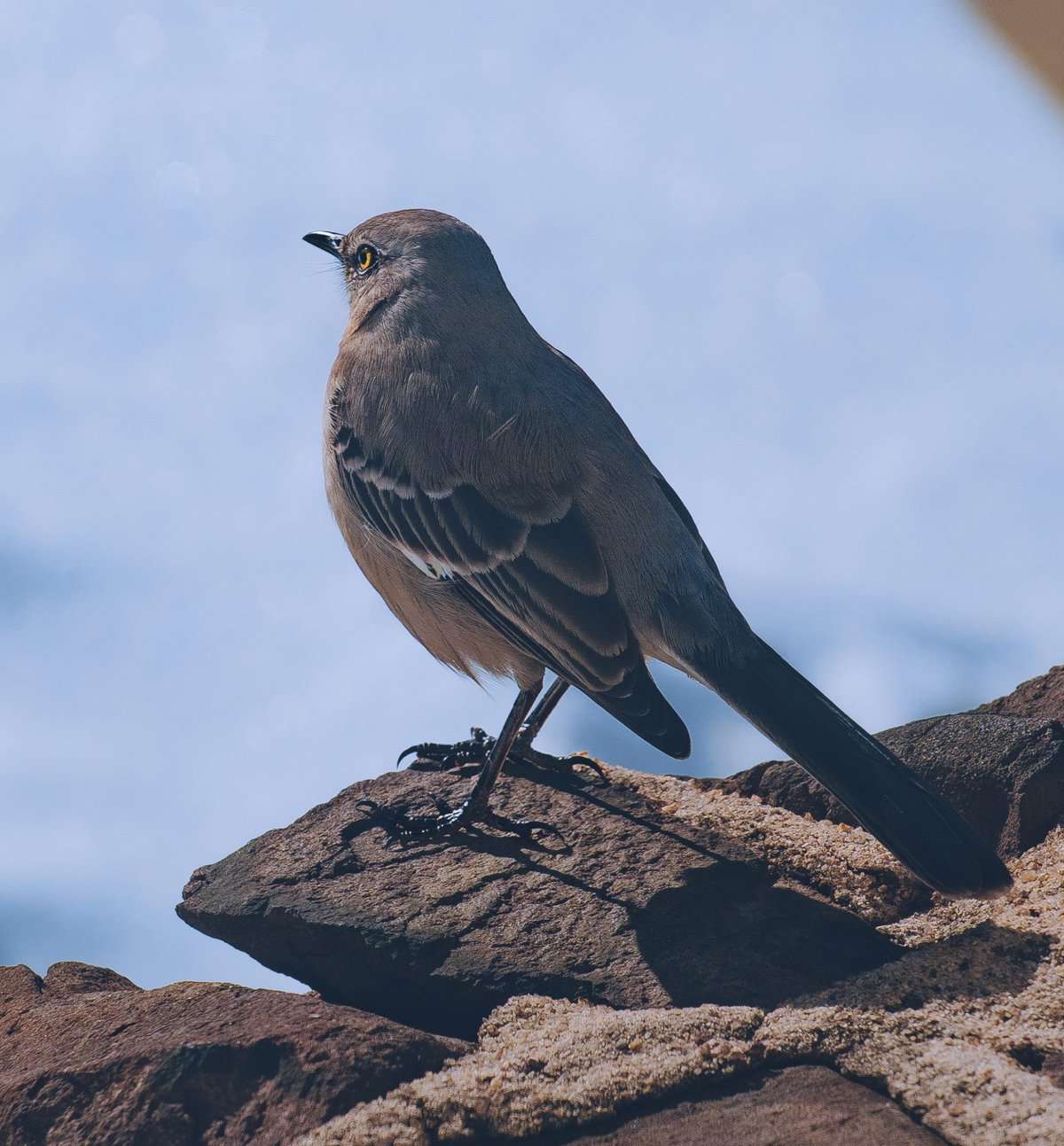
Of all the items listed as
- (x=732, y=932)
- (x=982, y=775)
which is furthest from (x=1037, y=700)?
(x=732, y=932)

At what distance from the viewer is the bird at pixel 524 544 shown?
4.22 meters

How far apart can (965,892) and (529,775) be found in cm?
205

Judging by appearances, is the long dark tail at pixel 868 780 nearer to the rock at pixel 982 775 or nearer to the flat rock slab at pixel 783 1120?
the rock at pixel 982 775

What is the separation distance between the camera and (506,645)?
4941 mm

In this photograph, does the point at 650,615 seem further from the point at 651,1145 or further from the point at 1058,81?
the point at 1058,81

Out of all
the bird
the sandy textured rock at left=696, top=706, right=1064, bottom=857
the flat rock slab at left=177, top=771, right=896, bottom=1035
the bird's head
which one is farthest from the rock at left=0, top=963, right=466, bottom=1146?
the bird's head

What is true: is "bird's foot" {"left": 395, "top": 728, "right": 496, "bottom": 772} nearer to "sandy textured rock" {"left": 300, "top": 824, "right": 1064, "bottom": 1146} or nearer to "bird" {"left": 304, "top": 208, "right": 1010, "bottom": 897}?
"bird" {"left": 304, "top": 208, "right": 1010, "bottom": 897}

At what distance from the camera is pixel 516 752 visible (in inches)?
221

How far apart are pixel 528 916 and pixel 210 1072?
121 centimetres

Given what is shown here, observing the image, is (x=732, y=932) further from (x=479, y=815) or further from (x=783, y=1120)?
(x=479, y=815)

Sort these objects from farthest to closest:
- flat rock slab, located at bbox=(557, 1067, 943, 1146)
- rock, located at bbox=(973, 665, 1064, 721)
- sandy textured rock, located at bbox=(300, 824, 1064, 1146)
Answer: rock, located at bbox=(973, 665, 1064, 721)
sandy textured rock, located at bbox=(300, 824, 1064, 1146)
flat rock slab, located at bbox=(557, 1067, 943, 1146)

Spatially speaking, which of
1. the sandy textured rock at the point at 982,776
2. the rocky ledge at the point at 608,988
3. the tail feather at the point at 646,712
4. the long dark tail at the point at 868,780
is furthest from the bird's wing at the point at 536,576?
the sandy textured rock at the point at 982,776

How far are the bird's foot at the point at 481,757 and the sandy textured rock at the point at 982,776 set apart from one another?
68cm

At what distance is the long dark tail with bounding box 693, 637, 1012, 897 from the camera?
12.8 ft
